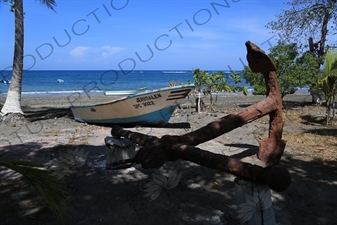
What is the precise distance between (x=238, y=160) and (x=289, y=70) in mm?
10725

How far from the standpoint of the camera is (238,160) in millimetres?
2381

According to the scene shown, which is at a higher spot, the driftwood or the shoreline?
the driftwood

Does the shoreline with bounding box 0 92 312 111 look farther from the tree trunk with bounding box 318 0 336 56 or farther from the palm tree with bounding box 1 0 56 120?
the palm tree with bounding box 1 0 56 120

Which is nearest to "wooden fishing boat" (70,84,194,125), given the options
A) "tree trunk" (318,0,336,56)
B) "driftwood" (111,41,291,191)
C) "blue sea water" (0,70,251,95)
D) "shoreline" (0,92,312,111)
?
"blue sea water" (0,70,251,95)

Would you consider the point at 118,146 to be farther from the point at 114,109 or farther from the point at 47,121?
the point at 47,121

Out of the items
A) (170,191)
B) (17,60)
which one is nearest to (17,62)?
(17,60)

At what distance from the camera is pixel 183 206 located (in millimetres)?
Result: 3713

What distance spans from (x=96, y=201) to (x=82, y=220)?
482 millimetres

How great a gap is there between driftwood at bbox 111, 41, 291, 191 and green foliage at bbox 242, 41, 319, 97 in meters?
9.07

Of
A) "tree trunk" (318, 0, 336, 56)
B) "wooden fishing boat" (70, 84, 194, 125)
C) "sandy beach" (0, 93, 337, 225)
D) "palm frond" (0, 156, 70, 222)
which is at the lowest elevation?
"sandy beach" (0, 93, 337, 225)

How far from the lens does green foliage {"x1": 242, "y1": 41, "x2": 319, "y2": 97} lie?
11.9 metres

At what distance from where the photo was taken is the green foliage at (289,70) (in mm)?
11859

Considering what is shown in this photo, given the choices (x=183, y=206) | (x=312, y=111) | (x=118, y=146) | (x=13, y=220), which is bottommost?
(x=312, y=111)

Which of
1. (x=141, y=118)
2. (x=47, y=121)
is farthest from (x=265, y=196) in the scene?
(x=47, y=121)
